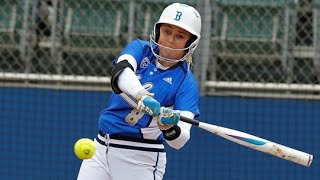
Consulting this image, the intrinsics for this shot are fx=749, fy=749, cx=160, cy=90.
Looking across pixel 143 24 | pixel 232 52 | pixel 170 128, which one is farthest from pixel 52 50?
pixel 170 128

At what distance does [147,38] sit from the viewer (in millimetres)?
6316

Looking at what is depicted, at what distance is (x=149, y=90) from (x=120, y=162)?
Answer: 1.52 feet

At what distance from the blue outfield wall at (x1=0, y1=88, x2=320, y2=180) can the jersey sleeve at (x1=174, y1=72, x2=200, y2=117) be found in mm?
1928

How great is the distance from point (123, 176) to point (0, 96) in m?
2.30

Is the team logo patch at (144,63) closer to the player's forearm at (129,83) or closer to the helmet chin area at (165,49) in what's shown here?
the helmet chin area at (165,49)

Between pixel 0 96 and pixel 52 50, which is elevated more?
pixel 52 50

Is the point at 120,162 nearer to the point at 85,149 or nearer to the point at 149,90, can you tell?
the point at 85,149

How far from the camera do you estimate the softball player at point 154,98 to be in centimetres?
436

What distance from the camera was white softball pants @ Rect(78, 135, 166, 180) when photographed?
4.46 meters

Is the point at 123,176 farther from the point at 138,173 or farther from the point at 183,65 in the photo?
the point at 183,65

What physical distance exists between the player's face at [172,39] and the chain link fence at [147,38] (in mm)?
1839

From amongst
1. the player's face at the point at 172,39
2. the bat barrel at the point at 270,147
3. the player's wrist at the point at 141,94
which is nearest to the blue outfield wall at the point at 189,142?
the bat barrel at the point at 270,147

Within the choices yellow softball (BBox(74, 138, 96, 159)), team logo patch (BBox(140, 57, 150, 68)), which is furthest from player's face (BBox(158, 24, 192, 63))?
yellow softball (BBox(74, 138, 96, 159))

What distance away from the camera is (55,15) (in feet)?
20.8
